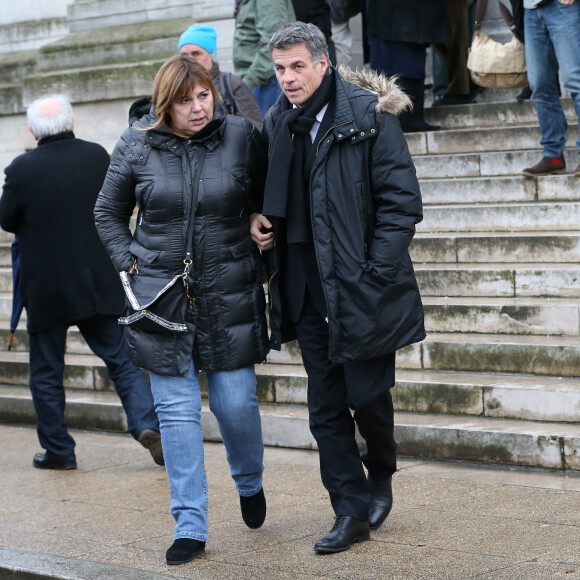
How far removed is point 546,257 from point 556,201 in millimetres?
742

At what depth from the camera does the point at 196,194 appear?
4.85 m

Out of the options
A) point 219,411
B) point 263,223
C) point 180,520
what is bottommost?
point 180,520

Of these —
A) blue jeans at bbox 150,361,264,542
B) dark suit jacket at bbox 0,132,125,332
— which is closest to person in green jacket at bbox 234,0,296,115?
dark suit jacket at bbox 0,132,125,332

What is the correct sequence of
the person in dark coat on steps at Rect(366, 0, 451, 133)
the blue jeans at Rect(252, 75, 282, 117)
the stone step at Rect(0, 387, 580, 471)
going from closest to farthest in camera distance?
the stone step at Rect(0, 387, 580, 471), the blue jeans at Rect(252, 75, 282, 117), the person in dark coat on steps at Rect(366, 0, 451, 133)

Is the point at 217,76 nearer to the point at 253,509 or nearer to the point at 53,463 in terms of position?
the point at 53,463

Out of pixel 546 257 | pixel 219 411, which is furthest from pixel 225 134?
pixel 546 257

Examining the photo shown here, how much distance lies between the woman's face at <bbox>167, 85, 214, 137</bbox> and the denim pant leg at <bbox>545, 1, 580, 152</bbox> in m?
3.80

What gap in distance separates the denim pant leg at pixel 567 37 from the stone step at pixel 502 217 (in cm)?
50

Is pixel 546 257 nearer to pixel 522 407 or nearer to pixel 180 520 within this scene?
pixel 522 407

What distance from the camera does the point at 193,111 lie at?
4859mm

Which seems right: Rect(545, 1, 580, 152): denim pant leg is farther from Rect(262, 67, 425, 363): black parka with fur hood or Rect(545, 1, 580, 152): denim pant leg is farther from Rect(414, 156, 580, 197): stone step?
Rect(262, 67, 425, 363): black parka with fur hood

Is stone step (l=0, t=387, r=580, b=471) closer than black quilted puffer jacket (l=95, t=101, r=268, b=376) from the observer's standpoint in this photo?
No

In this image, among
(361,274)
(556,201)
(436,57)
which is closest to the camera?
(361,274)

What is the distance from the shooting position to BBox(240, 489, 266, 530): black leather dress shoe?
5.14 metres
